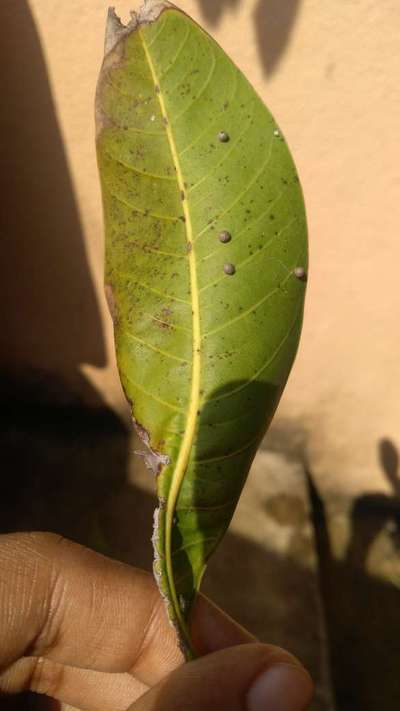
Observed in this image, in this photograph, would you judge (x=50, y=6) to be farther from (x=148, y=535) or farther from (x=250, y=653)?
(x=148, y=535)

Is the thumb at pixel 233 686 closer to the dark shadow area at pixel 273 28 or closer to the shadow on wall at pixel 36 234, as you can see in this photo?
the dark shadow area at pixel 273 28

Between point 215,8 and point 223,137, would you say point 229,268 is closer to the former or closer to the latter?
point 223,137

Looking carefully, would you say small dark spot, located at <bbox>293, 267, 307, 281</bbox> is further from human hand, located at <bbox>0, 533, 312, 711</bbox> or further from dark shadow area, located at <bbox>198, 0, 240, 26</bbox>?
dark shadow area, located at <bbox>198, 0, 240, 26</bbox>

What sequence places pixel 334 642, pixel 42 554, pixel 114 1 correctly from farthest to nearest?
pixel 334 642, pixel 114 1, pixel 42 554

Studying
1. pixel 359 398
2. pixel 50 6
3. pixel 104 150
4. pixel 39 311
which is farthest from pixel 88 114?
pixel 359 398

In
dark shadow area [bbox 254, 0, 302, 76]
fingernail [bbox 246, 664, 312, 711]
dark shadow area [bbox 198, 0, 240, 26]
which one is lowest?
fingernail [bbox 246, 664, 312, 711]

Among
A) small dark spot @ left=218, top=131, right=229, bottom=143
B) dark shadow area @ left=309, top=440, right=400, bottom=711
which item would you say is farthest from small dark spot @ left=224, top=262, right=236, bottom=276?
dark shadow area @ left=309, top=440, right=400, bottom=711
